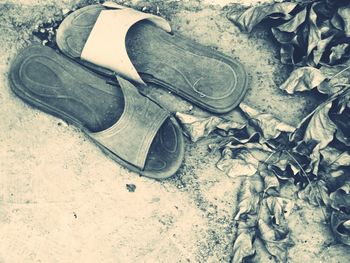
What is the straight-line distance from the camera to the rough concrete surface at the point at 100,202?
6.81 ft

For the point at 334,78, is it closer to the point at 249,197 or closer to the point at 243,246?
the point at 249,197

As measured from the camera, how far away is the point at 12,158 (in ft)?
6.91

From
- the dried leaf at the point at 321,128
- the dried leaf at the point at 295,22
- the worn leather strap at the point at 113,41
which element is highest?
the dried leaf at the point at 295,22

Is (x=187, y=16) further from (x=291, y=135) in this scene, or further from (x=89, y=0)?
(x=291, y=135)

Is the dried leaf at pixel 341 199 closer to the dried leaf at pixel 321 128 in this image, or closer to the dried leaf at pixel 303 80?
the dried leaf at pixel 321 128

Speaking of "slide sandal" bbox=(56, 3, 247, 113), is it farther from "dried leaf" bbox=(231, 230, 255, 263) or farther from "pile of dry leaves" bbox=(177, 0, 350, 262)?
"dried leaf" bbox=(231, 230, 255, 263)

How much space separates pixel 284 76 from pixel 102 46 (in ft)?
2.73

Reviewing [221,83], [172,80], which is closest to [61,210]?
[172,80]

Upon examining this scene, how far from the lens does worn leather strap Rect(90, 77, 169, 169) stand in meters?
2.03

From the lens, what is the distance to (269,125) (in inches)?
81.4

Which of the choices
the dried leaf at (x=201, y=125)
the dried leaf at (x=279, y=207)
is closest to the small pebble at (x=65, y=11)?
the dried leaf at (x=201, y=125)

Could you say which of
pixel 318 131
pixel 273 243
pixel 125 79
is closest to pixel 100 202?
pixel 125 79

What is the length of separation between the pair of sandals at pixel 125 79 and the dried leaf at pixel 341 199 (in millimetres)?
576

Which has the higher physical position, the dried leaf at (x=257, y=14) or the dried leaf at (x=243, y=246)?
the dried leaf at (x=257, y=14)
